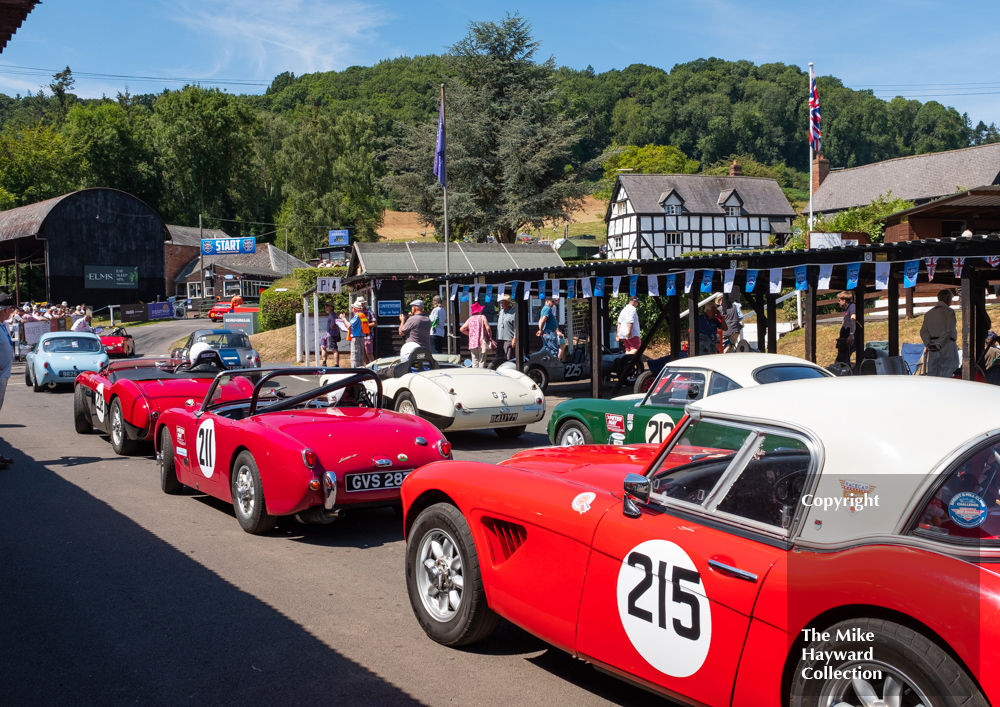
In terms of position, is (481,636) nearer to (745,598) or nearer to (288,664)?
(288,664)

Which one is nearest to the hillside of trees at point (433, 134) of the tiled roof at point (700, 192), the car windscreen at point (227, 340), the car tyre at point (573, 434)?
the tiled roof at point (700, 192)

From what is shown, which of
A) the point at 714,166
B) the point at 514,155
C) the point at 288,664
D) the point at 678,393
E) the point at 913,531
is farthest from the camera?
the point at 714,166

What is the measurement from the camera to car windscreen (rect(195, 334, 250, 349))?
68.3 ft

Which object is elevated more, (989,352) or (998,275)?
(998,275)

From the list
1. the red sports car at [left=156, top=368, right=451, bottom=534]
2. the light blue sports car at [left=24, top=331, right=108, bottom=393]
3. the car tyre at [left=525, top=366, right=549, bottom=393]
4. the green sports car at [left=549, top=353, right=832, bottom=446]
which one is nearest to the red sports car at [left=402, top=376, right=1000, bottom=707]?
the red sports car at [left=156, top=368, right=451, bottom=534]

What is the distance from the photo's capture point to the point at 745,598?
9.33ft

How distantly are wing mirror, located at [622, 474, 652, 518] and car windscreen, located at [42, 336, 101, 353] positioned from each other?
65.7ft

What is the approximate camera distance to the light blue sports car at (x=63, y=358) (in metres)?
19.7

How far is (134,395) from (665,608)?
8656 mm

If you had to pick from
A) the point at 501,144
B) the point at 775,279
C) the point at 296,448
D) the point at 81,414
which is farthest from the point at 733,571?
the point at 501,144

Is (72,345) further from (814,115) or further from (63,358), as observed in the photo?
(814,115)

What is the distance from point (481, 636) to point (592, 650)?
2.98ft

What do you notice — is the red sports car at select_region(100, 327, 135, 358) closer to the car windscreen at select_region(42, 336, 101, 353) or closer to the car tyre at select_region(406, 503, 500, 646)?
the car windscreen at select_region(42, 336, 101, 353)

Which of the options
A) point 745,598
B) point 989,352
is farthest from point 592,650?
point 989,352
